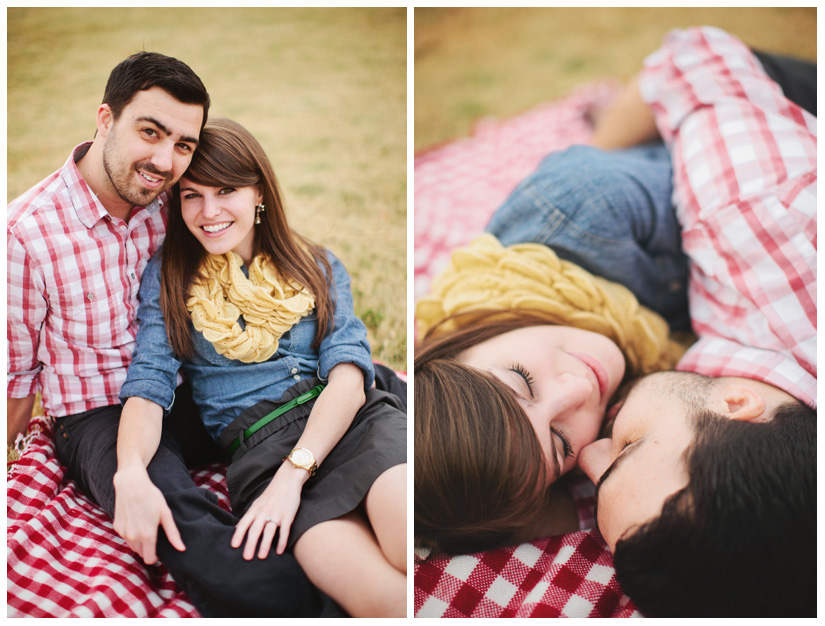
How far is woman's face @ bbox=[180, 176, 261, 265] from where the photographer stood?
55.1 inches

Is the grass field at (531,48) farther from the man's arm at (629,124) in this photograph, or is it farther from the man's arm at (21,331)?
Result: the man's arm at (21,331)

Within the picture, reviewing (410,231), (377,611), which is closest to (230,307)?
(410,231)

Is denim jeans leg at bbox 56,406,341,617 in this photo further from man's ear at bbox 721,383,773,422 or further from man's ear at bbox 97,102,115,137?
man's ear at bbox 721,383,773,422

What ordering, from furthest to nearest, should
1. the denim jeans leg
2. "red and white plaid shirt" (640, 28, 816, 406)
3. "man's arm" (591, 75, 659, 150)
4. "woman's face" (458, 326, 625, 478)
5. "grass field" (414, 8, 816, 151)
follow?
"grass field" (414, 8, 816, 151), "man's arm" (591, 75, 659, 150), "red and white plaid shirt" (640, 28, 816, 406), "woman's face" (458, 326, 625, 478), the denim jeans leg

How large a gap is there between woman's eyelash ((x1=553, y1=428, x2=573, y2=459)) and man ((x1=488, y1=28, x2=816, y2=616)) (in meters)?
0.04

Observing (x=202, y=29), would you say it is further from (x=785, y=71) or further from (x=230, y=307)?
(x=785, y=71)

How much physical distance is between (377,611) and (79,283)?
0.97 metres

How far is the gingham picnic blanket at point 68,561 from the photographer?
127cm

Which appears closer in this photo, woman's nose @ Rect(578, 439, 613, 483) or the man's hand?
the man's hand

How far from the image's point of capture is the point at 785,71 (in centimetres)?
191

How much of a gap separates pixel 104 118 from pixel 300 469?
89cm

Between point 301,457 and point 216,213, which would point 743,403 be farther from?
point 216,213

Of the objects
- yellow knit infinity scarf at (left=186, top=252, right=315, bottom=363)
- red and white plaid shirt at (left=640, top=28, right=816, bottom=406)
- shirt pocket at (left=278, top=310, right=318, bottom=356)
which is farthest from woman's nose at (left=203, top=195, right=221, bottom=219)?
red and white plaid shirt at (left=640, top=28, right=816, bottom=406)

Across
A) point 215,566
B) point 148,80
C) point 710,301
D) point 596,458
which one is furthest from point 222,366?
point 710,301
